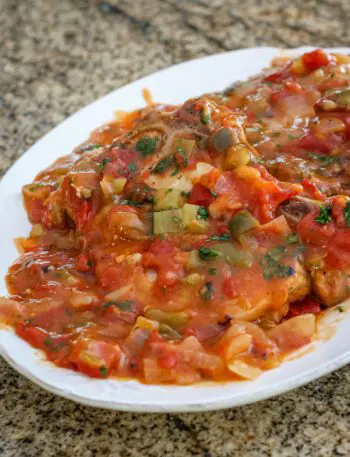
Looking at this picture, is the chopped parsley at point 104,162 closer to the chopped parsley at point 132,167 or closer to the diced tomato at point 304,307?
the chopped parsley at point 132,167

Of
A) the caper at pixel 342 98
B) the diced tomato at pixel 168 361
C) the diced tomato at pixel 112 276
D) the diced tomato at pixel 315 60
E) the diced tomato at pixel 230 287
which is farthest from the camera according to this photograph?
the diced tomato at pixel 315 60

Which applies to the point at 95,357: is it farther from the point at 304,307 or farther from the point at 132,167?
the point at 132,167

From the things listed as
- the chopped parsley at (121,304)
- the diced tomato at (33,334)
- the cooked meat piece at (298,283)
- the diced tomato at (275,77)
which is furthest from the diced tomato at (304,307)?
the diced tomato at (275,77)

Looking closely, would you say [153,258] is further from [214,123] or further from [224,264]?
[214,123]

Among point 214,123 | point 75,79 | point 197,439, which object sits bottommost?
point 197,439

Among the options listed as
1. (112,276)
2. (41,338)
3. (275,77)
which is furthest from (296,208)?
(41,338)

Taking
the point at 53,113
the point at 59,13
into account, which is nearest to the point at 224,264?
the point at 53,113
